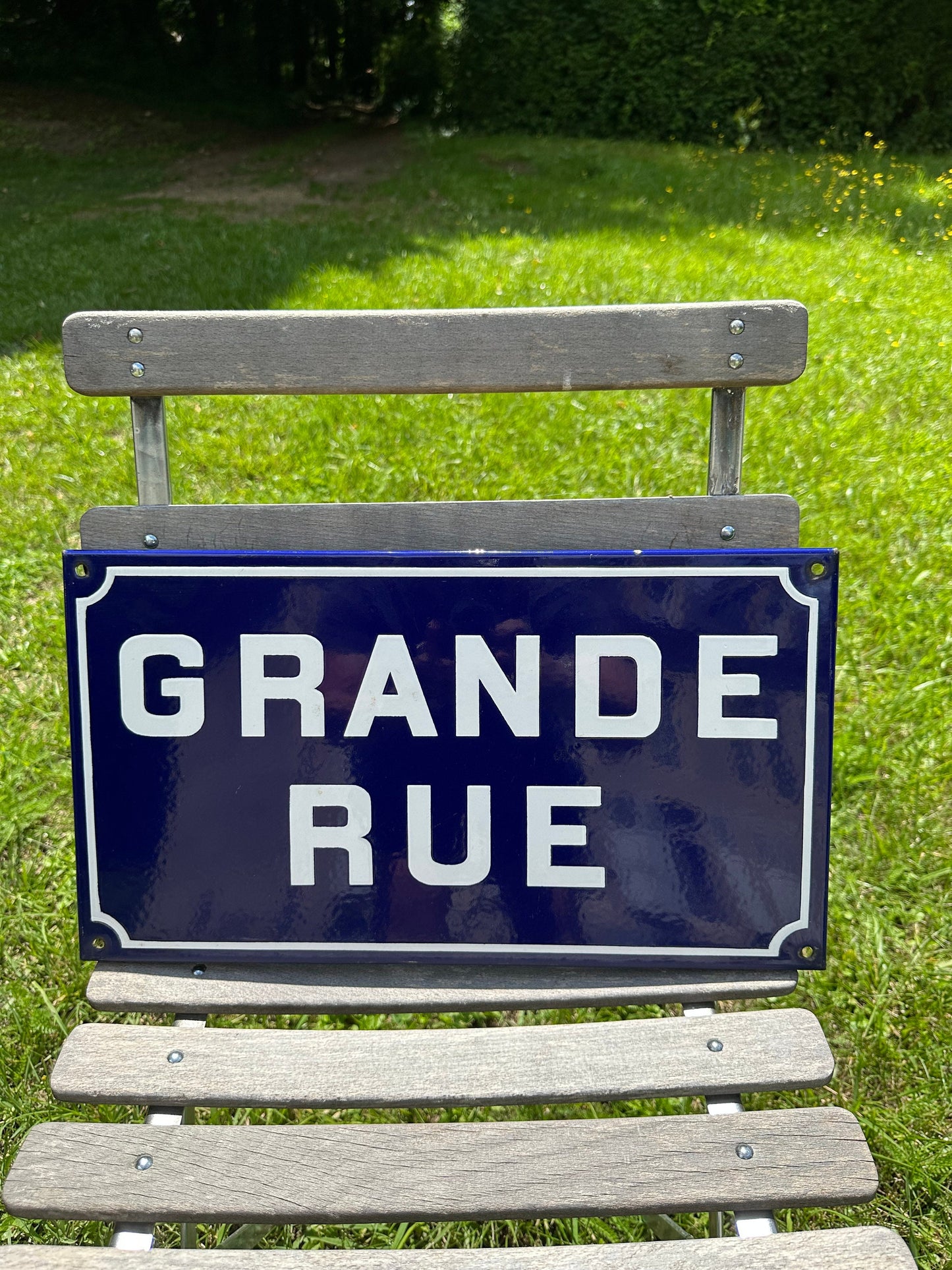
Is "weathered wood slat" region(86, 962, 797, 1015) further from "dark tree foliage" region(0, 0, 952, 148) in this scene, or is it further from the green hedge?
"dark tree foliage" region(0, 0, 952, 148)

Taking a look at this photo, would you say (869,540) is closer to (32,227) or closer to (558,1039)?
(558,1039)

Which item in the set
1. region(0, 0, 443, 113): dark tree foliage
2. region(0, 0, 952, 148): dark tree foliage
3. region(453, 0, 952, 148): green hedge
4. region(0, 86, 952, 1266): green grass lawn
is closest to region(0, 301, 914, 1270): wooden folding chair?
region(0, 86, 952, 1266): green grass lawn

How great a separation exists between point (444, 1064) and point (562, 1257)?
26cm

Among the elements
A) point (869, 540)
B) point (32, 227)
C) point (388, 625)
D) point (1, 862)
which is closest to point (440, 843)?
point (388, 625)

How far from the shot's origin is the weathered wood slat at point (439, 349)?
1382 mm

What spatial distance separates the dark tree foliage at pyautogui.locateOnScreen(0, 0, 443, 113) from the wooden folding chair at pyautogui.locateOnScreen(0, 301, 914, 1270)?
605 inches

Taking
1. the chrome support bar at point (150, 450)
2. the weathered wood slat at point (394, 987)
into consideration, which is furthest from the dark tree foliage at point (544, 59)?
the weathered wood slat at point (394, 987)

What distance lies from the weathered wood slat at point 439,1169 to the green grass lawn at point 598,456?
0.53 meters

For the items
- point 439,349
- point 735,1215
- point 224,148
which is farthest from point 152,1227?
point 224,148

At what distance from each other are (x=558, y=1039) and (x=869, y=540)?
2266 millimetres

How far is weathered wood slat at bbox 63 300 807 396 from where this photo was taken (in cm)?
138

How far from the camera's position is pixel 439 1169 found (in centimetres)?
115

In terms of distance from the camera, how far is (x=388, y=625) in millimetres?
1353

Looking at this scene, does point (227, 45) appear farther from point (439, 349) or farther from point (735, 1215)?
point (735, 1215)
